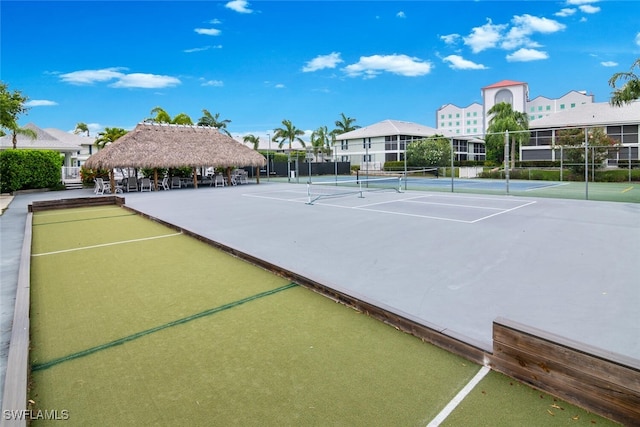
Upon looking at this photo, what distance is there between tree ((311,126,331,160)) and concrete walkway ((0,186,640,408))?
171 feet

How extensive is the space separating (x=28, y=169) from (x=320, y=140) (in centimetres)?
4532

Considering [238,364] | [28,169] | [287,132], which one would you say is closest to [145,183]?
[28,169]

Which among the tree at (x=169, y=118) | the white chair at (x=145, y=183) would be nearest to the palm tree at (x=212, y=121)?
the tree at (x=169, y=118)

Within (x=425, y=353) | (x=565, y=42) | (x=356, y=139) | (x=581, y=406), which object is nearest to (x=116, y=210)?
Result: (x=425, y=353)

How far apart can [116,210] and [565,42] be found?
206 feet

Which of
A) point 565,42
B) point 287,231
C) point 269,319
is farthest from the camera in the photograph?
point 565,42

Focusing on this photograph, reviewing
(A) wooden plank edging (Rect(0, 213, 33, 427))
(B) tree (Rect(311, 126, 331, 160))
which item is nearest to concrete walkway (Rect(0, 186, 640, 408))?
(A) wooden plank edging (Rect(0, 213, 33, 427))

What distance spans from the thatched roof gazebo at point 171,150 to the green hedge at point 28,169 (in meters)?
2.36

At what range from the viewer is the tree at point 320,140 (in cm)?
6412

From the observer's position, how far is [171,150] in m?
25.8

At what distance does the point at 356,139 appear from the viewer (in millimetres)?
56000

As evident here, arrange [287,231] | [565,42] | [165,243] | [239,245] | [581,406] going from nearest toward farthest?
1. [581,406]
2. [239,245]
3. [165,243]
4. [287,231]
5. [565,42]

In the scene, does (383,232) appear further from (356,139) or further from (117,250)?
(356,139)

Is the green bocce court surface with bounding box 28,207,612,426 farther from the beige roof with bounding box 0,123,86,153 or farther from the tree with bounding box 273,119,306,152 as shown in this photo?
the tree with bounding box 273,119,306,152
